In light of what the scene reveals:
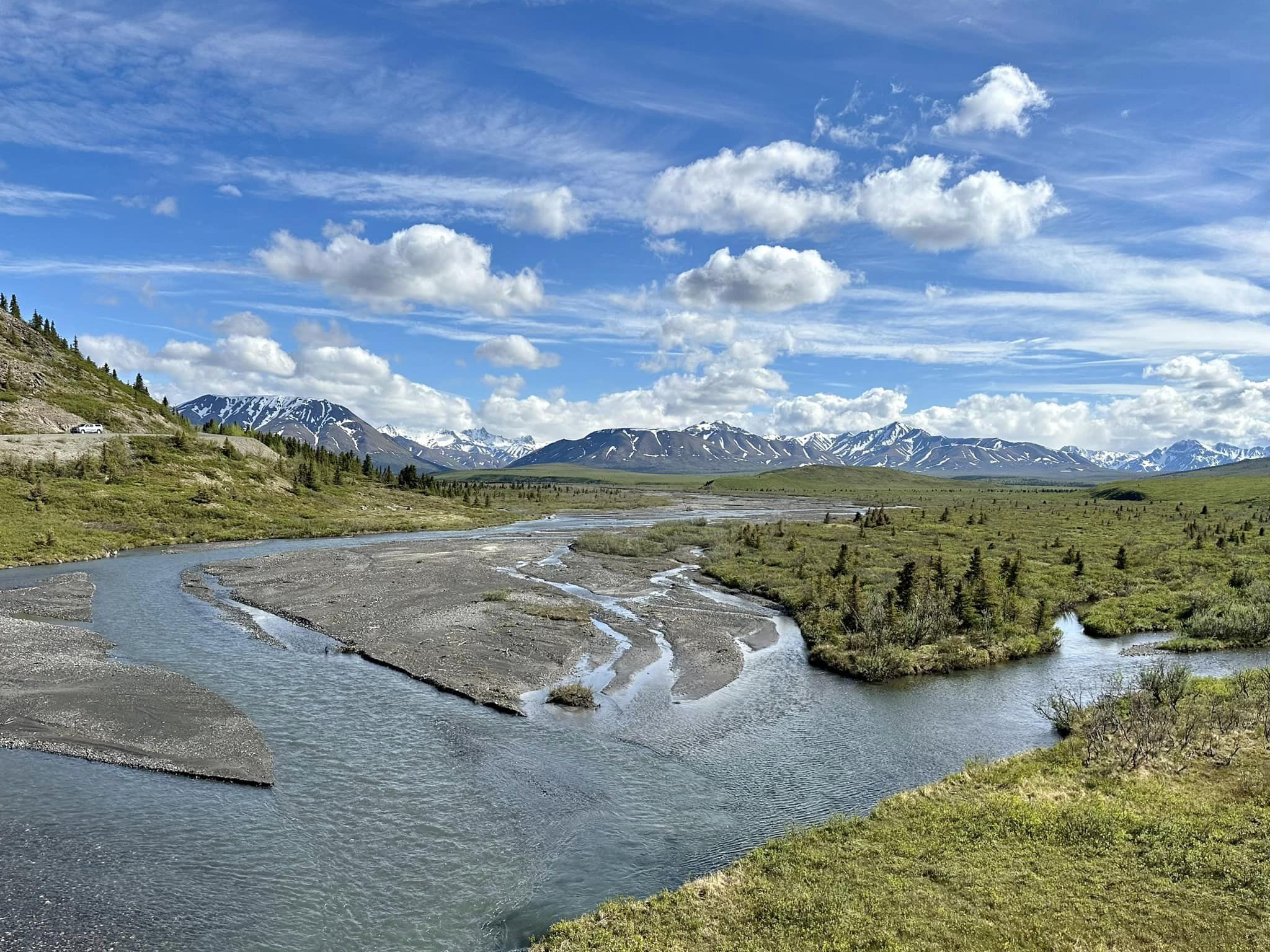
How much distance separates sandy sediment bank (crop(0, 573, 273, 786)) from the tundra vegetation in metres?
33.6

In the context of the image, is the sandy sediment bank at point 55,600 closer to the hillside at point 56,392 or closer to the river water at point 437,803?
the river water at point 437,803

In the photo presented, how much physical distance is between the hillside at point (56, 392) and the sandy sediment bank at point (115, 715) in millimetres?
117868

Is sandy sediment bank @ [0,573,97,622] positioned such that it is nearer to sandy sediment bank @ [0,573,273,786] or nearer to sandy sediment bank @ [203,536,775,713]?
sandy sediment bank @ [0,573,273,786]

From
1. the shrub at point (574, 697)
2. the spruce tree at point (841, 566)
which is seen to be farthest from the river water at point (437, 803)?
the spruce tree at point (841, 566)

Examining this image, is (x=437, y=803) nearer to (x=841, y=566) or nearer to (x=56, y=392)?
(x=841, y=566)

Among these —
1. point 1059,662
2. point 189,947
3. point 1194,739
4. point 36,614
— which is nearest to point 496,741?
point 189,947

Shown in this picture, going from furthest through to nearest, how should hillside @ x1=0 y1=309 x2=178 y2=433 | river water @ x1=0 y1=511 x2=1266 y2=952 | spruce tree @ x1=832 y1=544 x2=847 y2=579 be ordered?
1. hillside @ x1=0 y1=309 x2=178 y2=433
2. spruce tree @ x1=832 y1=544 x2=847 y2=579
3. river water @ x1=0 y1=511 x2=1266 y2=952

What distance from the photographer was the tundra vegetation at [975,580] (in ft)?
154

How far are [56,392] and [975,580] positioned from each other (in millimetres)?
190594

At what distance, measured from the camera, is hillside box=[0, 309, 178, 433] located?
137250mm

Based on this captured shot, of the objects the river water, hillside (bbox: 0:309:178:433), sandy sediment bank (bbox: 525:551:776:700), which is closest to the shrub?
the river water

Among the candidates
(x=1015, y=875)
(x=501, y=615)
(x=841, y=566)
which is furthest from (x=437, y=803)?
(x=841, y=566)

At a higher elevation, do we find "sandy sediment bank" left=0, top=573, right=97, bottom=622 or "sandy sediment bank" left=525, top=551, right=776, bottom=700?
Result: "sandy sediment bank" left=525, top=551, right=776, bottom=700

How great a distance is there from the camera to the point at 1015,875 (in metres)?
18.7
